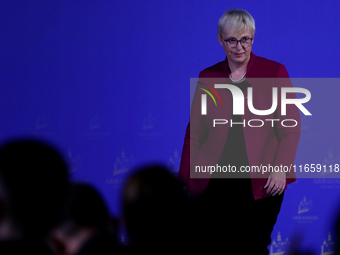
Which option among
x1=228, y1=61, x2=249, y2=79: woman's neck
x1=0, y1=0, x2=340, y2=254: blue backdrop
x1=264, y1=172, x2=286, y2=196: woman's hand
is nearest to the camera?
x1=264, y1=172, x2=286, y2=196: woman's hand

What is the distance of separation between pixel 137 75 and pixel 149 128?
41 cm

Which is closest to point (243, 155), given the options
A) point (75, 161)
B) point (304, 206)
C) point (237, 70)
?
point (237, 70)

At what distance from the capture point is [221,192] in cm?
196

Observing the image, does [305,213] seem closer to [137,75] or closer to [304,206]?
[304,206]

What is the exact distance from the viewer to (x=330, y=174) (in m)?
3.00

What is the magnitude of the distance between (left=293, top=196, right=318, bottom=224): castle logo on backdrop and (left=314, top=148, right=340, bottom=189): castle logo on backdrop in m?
0.16

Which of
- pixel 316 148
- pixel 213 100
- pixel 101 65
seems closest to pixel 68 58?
pixel 101 65

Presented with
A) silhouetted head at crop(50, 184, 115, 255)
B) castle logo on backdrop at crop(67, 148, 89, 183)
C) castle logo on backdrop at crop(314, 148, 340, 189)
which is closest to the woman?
silhouetted head at crop(50, 184, 115, 255)

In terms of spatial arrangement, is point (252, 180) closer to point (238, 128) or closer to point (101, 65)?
point (238, 128)

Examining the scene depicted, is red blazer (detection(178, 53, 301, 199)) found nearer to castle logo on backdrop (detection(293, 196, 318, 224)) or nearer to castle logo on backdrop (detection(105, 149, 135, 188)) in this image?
castle logo on backdrop (detection(105, 149, 135, 188))

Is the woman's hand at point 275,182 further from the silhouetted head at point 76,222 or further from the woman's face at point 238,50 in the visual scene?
the silhouetted head at point 76,222

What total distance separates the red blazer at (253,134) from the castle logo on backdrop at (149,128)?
39.1 inches

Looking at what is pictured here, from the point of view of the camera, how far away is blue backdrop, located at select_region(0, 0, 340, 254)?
2.97 meters

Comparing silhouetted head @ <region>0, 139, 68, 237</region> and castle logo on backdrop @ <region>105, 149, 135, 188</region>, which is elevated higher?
silhouetted head @ <region>0, 139, 68, 237</region>
